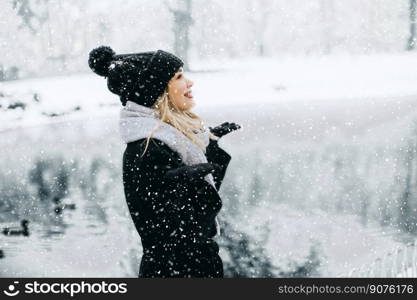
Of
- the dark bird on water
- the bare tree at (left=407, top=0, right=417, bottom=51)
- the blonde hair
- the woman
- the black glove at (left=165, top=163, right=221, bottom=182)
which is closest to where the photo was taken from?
the black glove at (left=165, top=163, right=221, bottom=182)

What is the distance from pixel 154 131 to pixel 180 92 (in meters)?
0.28

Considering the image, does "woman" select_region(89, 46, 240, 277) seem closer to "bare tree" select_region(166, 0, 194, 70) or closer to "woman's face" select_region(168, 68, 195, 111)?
"woman's face" select_region(168, 68, 195, 111)

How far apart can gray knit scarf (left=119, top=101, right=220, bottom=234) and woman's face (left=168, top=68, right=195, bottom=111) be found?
0.39ft

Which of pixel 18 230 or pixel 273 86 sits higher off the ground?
pixel 273 86

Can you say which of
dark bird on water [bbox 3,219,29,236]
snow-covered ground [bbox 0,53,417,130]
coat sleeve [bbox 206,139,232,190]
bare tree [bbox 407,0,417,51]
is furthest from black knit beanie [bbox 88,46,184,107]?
bare tree [bbox 407,0,417,51]

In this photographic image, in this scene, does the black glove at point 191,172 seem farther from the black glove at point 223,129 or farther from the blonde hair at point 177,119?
the black glove at point 223,129

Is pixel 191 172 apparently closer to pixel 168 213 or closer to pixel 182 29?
pixel 168 213

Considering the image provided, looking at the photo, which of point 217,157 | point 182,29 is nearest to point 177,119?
point 217,157

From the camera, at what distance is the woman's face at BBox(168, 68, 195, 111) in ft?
8.05

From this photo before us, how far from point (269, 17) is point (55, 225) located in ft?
44.8

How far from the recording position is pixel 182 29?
56.4 feet

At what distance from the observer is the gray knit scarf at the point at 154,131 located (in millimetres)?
2271

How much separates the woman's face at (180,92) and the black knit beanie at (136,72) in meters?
0.03

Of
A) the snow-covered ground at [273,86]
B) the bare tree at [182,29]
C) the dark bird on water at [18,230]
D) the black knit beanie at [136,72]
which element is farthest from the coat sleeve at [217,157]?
the bare tree at [182,29]
